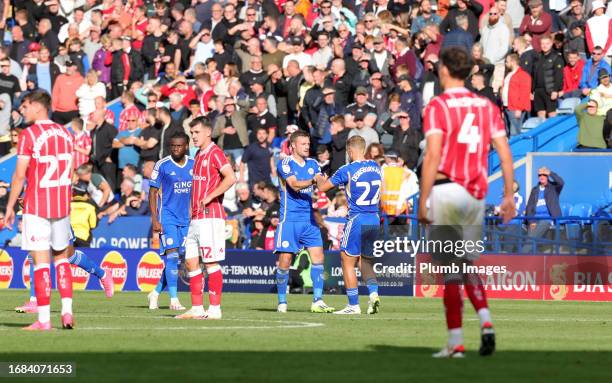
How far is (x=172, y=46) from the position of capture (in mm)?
35062

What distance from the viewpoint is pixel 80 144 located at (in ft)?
107

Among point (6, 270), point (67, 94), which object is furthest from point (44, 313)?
point (67, 94)

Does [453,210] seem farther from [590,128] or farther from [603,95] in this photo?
[590,128]

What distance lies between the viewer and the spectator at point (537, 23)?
29.5m

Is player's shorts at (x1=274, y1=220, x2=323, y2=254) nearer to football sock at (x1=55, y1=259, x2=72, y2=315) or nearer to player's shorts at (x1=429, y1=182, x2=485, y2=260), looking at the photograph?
football sock at (x1=55, y1=259, x2=72, y2=315)

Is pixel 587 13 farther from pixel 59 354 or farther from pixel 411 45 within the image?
pixel 59 354

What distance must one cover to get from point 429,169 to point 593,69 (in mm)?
17760

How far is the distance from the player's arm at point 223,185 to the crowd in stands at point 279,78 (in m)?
8.61

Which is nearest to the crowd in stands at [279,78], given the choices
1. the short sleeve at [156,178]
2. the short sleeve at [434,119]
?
the short sleeve at [156,178]

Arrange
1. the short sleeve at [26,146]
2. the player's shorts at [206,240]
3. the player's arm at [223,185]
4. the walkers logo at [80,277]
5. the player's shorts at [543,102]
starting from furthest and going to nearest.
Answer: the walkers logo at [80,277], the player's shorts at [543,102], the player's shorts at [206,240], the player's arm at [223,185], the short sleeve at [26,146]

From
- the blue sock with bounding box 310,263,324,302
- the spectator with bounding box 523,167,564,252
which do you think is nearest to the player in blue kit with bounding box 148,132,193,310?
the blue sock with bounding box 310,263,324,302

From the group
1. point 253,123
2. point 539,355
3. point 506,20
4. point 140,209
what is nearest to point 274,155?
point 253,123

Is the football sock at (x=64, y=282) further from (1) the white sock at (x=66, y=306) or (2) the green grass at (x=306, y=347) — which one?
(2) the green grass at (x=306, y=347)

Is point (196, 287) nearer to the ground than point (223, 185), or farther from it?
nearer to the ground
